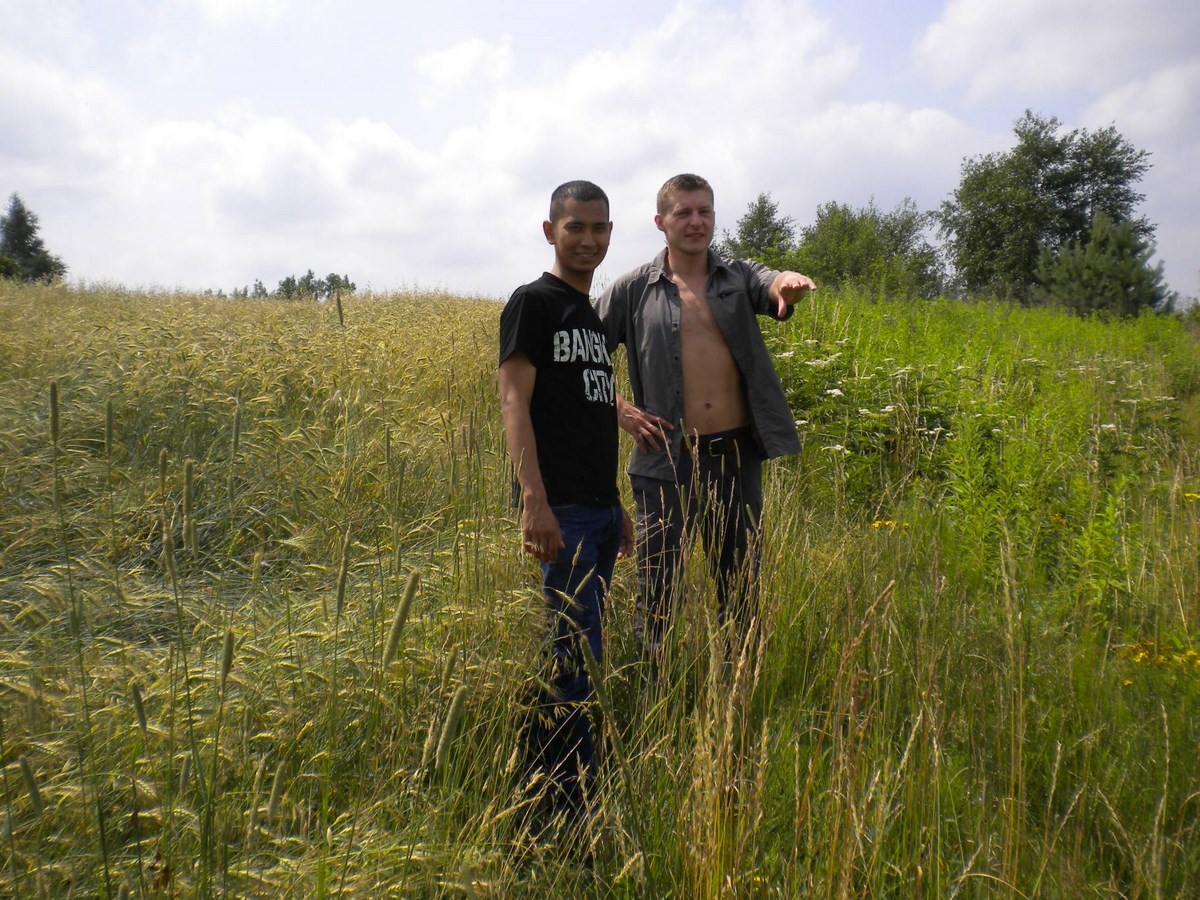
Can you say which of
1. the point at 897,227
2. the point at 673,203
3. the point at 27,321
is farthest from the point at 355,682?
the point at 897,227

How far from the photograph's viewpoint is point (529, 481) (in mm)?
2436

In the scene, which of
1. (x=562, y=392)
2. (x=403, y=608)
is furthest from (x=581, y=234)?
(x=403, y=608)

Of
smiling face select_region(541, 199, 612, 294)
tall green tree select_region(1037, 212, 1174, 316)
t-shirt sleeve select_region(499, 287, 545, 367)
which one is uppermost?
tall green tree select_region(1037, 212, 1174, 316)

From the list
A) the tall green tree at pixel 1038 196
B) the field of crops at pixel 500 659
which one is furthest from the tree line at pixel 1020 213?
the field of crops at pixel 500 659

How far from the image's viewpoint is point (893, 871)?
1938 millimetres

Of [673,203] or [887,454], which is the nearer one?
[673,203]

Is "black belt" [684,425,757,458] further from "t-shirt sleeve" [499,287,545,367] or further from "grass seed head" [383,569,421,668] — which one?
"grass seed head" [383,569,421,668]

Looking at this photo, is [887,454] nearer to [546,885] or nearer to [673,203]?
[673,203]

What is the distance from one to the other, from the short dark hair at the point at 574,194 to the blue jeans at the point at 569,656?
105 cm

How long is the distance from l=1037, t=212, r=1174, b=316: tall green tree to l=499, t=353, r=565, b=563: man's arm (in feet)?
89.7

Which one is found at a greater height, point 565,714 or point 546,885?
point 565,714

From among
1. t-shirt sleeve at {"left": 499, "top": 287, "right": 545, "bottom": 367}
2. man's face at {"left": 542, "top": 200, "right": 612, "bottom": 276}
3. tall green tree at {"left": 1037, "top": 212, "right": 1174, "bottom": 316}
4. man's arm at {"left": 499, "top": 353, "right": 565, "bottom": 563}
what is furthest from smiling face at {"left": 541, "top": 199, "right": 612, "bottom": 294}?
tall green tree at {"left": 1037, "top": 212, "right": 1174, "bottom": 316}

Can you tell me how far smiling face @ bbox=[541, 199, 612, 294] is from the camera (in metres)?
2.68

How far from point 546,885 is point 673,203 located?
Result: 8.75 feet
